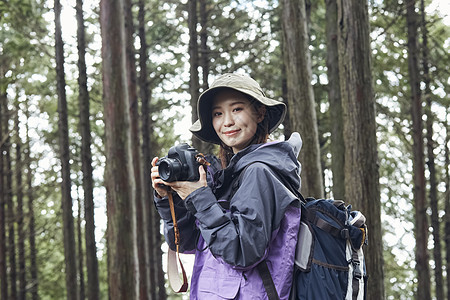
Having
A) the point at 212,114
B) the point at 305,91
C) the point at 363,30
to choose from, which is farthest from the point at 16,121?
the point at 212,114

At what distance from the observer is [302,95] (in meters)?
9.18

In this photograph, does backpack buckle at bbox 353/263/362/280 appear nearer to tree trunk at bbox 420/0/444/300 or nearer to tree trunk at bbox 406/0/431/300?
tree trunk at bbox 406/0/431/300

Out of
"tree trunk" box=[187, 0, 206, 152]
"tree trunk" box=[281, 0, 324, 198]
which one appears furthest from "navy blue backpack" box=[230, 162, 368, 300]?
"tree trunk" box=[187, 0, 206, 152]

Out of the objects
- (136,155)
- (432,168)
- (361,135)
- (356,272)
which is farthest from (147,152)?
(356,272)

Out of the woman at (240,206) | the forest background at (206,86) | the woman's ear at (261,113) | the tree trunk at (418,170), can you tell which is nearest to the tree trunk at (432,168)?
the forest background at (206,86)

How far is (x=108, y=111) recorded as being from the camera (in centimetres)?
899

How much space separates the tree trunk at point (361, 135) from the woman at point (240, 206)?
3561mm

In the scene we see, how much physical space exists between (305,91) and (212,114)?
594 cm

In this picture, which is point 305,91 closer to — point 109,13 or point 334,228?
point 109,13

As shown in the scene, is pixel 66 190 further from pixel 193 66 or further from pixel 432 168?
pixel 432 168

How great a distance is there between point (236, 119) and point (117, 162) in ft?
19.1

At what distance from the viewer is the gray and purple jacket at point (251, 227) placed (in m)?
2.80

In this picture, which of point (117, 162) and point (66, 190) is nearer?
point (117, 162)

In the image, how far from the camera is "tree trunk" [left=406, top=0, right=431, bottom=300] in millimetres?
14000
